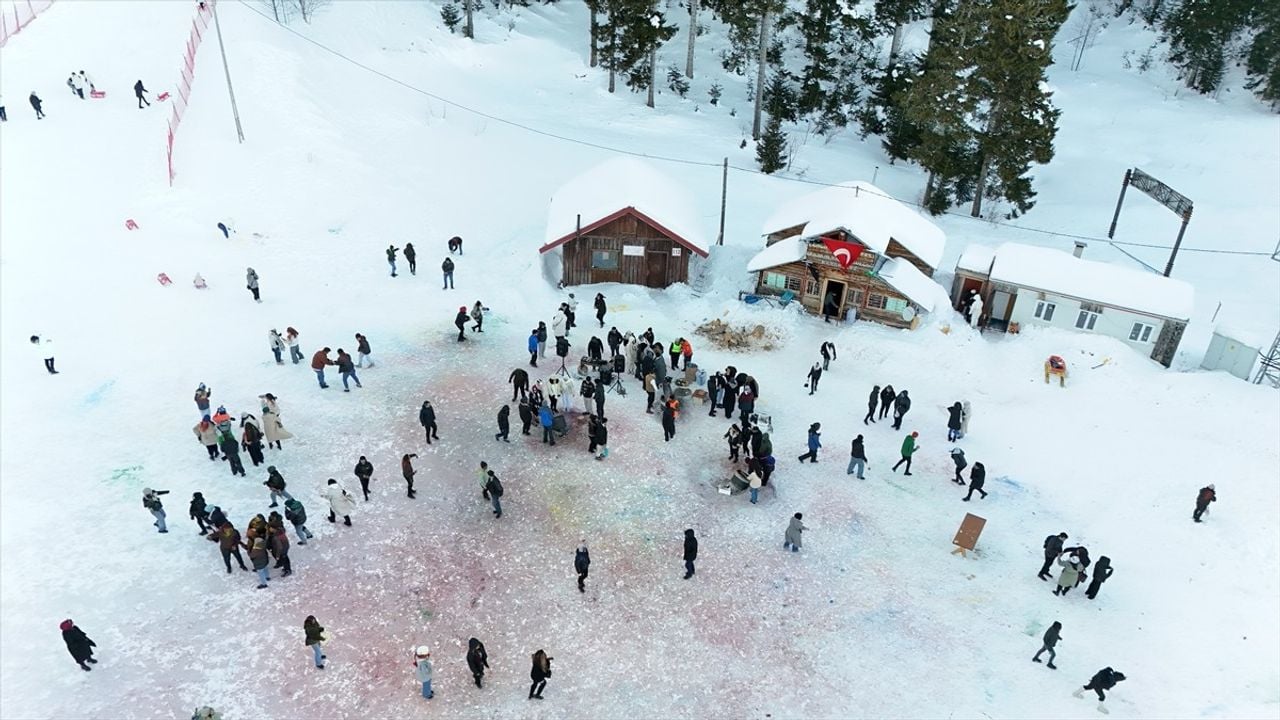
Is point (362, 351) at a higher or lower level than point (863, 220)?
lower

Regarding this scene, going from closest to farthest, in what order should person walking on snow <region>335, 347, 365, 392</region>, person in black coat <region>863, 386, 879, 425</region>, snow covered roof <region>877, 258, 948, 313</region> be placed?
1. person walking on snow <region>335, 347, 365, 392</region>
2. person in black coat <region>863, 386, 879, 425</region>
3. snow covered roof <region>877, 258, 948, 313</region>

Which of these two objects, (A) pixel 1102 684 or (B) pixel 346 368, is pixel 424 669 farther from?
(A) pixel 1102 684

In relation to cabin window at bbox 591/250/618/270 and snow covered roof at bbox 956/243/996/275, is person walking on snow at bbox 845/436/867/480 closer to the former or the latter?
snow covered roof at bbox 956/243/996/275

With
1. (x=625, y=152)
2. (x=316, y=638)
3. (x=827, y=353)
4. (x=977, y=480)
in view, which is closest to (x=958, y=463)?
(x=977, y=480)

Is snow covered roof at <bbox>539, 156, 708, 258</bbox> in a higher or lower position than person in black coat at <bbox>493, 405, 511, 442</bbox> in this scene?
higher

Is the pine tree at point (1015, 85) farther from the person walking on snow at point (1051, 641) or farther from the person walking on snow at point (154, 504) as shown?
the person walking on snow at point (154, 504)

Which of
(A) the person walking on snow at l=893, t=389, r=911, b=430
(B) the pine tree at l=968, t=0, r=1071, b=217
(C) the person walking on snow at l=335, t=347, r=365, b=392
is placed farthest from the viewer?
(B) the pine tree at l=968, t=0, r=1071, b=217

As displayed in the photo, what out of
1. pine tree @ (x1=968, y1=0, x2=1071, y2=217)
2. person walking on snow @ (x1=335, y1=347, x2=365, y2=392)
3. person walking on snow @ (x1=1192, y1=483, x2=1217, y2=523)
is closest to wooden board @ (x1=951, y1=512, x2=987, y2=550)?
person walking on snow @ (x1=1192, y1=483, x2=1217, y2=523)
